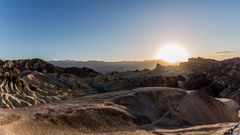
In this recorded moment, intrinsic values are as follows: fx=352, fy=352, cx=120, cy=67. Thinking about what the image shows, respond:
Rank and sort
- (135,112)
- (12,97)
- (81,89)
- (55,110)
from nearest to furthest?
(55,110) < (135,112) < (12,97) < (81,89)

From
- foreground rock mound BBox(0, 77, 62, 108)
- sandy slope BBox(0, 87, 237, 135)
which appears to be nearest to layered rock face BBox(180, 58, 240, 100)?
sandy slope BBox(0, 87, 237, 135)

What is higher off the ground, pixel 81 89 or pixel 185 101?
pixel 185 101

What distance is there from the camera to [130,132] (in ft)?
72.5

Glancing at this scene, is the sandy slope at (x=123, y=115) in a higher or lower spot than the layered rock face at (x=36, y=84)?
higher

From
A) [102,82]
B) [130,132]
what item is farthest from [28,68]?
[130,132]

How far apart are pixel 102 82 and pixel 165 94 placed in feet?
230

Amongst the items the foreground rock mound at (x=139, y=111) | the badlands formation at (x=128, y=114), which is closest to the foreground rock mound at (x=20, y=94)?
the badlands formation at (x=128, y=114)

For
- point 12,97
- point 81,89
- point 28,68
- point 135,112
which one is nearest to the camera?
point 135,112

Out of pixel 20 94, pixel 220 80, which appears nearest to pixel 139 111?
pixel 220 80

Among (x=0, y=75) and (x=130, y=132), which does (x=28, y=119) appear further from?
(x=0, y=75)

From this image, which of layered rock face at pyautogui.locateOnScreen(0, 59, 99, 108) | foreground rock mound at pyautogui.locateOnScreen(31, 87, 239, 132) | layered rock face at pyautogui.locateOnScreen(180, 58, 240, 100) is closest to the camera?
foreground rock mound at pyautogui.locateOnScreen(31, 87, 239, 132)

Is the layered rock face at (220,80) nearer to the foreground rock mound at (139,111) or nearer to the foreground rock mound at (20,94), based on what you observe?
the foreground rock mound at (139,111)

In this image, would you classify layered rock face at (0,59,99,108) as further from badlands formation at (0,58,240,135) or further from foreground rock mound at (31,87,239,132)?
foreground rock mound at (31,87,239,132)

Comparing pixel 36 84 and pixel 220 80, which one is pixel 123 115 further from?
pixel 36 84
